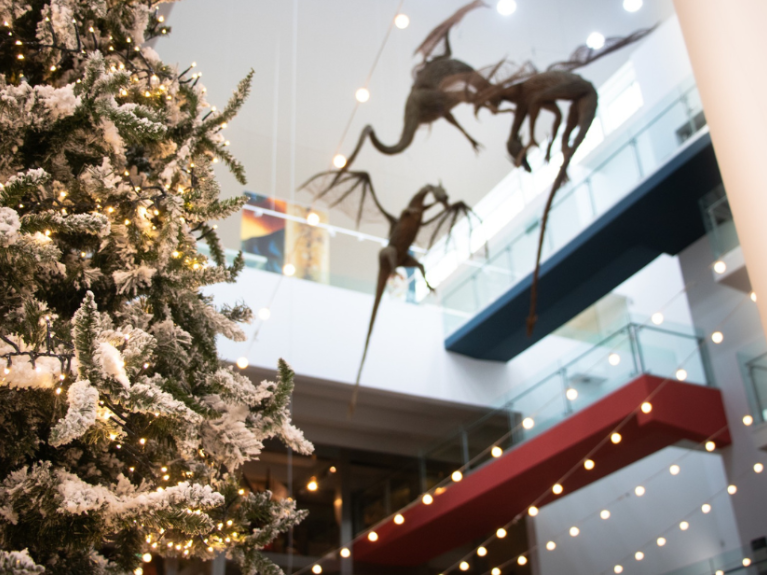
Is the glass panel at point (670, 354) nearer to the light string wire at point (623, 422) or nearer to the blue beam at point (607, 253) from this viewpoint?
the light string wire at point (623, 422)

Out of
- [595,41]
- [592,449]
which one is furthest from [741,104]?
[592,449]

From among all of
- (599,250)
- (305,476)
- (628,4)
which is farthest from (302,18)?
(305,476)

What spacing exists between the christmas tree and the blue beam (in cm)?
454

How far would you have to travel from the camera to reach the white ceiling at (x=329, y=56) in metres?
4.73

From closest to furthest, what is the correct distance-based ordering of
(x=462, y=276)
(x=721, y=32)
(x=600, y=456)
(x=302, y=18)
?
(x=721, y=32) < (x=302, y=18) < (x=600, y=456) < (x=462, y=276)

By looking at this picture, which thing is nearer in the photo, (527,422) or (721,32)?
(721,32)

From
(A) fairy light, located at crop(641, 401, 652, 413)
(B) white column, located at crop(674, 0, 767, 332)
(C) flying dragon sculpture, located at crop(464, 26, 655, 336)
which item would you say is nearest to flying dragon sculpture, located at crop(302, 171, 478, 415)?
(C) flying dragon sculpture, located at crop(464, 26, 655, 336)

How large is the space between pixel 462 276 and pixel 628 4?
362 cm

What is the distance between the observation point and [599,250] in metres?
6.33

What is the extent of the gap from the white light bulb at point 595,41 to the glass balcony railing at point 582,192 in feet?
4.62

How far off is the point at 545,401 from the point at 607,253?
1463mm

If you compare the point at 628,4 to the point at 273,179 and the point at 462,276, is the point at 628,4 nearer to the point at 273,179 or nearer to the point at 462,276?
the point at 273,179

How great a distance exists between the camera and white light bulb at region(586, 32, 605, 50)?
3.82 meters

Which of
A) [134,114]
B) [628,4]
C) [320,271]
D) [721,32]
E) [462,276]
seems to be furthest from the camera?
[462,276]
